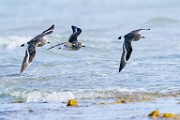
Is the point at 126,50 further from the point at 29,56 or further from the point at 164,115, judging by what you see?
the point at 164,115

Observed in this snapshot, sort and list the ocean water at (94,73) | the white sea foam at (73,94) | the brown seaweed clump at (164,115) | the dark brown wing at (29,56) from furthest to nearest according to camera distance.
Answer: the white sea foam at (73,94), the dark brown wing at (29,56), the ocean water at (94,73), the brown seaweed clump at (164,115)

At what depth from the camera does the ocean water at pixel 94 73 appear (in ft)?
45.1

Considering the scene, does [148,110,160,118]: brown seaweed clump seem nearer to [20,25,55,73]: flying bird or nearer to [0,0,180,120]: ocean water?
[0,0,180,120]: ocean water

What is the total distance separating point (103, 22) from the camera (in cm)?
4103

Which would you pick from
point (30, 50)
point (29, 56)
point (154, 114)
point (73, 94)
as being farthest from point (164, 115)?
point (30, 50)

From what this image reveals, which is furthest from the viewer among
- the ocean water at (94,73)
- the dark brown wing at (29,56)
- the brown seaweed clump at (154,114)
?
the dark brown wing at (29,56)

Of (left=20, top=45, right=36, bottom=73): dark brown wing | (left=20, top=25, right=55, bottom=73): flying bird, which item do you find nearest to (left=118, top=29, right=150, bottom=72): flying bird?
(left=20, top=25, right=55, bottom=73): flying bird

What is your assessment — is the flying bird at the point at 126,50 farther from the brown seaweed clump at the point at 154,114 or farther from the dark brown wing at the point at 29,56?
the brown seaweed clump at the point at 154,114

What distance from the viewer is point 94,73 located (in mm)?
19688

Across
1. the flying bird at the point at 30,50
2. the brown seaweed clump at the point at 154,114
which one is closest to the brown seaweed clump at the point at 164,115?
the brown seaweed clump at the point at 154,114

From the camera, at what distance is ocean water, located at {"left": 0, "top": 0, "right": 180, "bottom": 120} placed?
13.7m

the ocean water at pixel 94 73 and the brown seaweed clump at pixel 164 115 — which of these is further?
the ocean water at pixel 94 73

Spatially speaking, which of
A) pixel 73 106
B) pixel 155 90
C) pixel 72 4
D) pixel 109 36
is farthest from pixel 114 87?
pixel 72 4

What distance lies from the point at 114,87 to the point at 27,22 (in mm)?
25983
